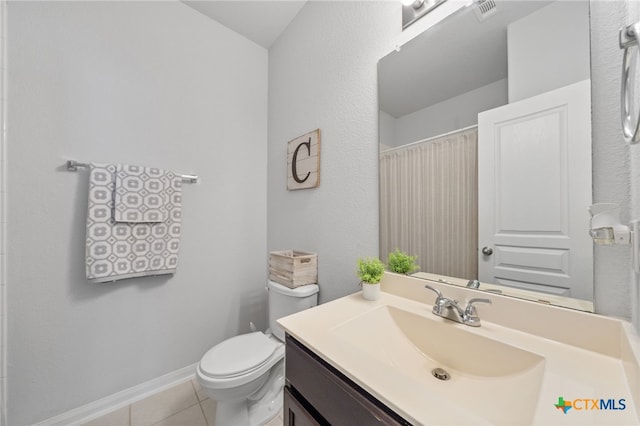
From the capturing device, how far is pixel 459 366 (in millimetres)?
664

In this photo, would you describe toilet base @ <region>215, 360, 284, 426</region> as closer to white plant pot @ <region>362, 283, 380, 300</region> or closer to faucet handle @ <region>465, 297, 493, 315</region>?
white plant pot @ <region>362, 283, 380, 300</region>

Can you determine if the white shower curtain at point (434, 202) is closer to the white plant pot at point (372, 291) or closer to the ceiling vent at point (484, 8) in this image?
the white plant pot at point (372, 291)

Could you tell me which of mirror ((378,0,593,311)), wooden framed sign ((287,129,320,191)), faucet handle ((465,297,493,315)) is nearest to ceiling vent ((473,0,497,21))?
mirror ((378,0,593,311))

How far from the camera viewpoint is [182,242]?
5.01 feet

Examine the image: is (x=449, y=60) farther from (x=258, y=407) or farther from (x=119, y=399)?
(x=119, y=399)

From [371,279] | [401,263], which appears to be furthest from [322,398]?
[401,263]

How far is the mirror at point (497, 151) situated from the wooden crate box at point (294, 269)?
51 cm

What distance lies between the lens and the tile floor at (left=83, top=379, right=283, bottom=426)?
3.98 feet

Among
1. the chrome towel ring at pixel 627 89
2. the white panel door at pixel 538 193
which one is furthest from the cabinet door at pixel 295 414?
the chrome towel ring at pixel 627 89

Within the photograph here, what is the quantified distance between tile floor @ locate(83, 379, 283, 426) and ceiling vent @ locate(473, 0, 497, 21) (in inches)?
80.3

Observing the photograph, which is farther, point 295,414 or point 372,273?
point 372,273

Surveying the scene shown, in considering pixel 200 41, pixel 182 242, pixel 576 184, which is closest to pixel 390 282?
pixel 576 184

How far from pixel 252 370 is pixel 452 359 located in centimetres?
87

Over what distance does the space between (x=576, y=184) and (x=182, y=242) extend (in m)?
1.89
